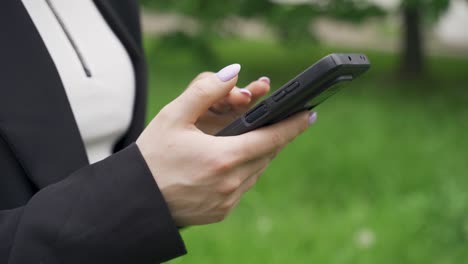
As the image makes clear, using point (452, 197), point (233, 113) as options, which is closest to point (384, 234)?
point (452, 197)

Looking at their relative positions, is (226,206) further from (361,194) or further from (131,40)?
(361,194)

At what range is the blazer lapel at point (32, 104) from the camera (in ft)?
3.47

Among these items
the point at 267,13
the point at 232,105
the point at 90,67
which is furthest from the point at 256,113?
the point at 267,13

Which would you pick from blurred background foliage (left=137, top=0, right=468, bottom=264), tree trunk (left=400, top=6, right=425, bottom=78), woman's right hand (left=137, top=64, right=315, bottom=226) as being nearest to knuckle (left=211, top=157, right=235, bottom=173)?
woman's right hand (left=137, top=64, right=315, bottom=226)

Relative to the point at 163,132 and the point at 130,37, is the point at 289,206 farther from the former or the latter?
the point at 163,132

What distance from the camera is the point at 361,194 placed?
4105mm

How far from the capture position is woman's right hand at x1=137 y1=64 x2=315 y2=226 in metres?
0.95

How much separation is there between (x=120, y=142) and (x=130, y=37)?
0.21 metres

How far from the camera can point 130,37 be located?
4.72 ft

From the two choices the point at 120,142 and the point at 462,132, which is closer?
the point at 120,142

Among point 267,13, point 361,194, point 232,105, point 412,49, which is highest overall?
point 232,105

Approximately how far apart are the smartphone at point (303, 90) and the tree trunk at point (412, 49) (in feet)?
28.3

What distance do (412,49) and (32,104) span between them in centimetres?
892

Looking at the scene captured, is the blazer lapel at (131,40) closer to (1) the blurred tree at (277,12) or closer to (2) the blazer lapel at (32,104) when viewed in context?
(2) the blazer lapel at (32,104)
